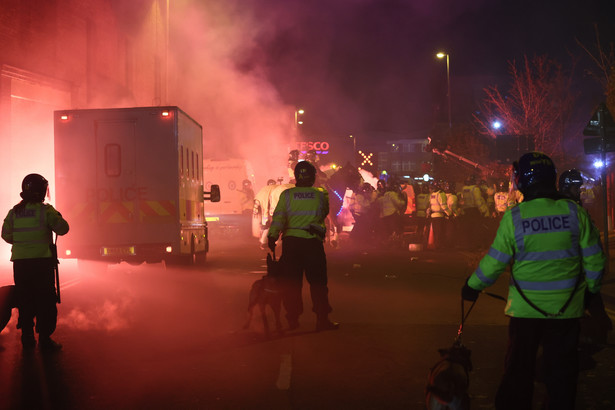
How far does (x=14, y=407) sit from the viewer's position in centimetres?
509

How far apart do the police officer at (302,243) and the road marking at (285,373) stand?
1.20m

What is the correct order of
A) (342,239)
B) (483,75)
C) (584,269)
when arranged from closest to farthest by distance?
(584,269)
(342,239)
(483,75)

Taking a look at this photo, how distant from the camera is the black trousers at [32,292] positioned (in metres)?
7.18

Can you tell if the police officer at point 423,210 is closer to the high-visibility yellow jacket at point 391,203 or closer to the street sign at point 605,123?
the high-visibility yellow jacket at point 391,203

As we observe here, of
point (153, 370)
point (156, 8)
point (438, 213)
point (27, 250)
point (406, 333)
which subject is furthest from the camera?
point (156, 8)

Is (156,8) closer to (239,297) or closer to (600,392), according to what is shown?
(239,297)

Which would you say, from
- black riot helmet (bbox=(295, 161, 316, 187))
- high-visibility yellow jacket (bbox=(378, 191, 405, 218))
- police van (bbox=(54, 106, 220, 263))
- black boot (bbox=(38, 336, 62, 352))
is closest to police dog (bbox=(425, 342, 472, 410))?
black riot helmet (bbox=(295, 161, 316, 187))

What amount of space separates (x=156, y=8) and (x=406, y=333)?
23.7 m

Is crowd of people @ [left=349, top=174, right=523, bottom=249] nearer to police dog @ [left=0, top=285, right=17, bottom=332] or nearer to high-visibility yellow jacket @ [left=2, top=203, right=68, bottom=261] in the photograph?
high-visibility yellow jacket @ [left=2, top=203, right=68, bottom=261]

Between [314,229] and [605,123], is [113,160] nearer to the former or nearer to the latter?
[314,229]

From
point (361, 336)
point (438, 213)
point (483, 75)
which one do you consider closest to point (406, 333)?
point (361, 336)

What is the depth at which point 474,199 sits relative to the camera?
19.2m

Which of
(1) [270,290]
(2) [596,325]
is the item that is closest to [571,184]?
(2) [596,325]

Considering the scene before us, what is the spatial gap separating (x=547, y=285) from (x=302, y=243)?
4019 mm
